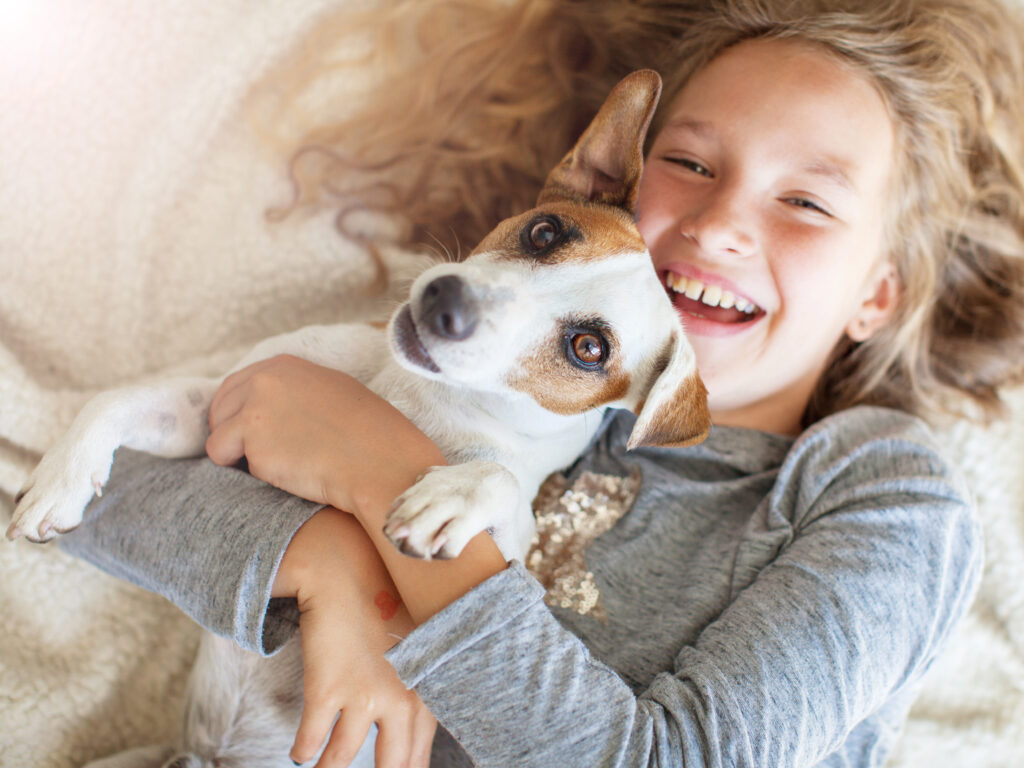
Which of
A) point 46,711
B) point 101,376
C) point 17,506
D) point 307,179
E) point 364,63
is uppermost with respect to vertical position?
point 364,63

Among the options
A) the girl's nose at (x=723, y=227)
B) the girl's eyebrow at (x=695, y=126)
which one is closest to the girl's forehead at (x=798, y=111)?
the girl's eyebrow at (x=695, y=126)

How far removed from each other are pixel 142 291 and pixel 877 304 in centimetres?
237

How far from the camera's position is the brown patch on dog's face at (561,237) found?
1.57m

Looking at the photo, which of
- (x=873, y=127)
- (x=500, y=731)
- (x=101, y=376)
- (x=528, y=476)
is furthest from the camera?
(x=101, y=376)

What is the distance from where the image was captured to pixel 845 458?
6.24 feet

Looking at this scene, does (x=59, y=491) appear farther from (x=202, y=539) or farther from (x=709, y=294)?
(x=709, y=294)

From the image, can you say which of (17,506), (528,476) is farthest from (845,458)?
(17,506)

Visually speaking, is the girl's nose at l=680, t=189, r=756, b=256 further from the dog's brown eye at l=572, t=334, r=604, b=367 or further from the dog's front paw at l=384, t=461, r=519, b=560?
the dog's front paw at l=384, t=461, r=519, b=560

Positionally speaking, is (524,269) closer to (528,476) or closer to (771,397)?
(528,476)

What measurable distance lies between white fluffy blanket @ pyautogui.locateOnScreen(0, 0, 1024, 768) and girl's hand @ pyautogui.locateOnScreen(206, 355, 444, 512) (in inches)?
26.5

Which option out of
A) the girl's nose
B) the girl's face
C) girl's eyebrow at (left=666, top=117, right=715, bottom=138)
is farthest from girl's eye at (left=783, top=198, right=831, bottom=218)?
girl's eyebrow at (left=666, top=117, right=715, bottom=138)

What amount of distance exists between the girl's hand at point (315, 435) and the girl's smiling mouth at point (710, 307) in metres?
0.80

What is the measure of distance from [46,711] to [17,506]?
76 centimetres

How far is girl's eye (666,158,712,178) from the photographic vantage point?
6.48 ft
